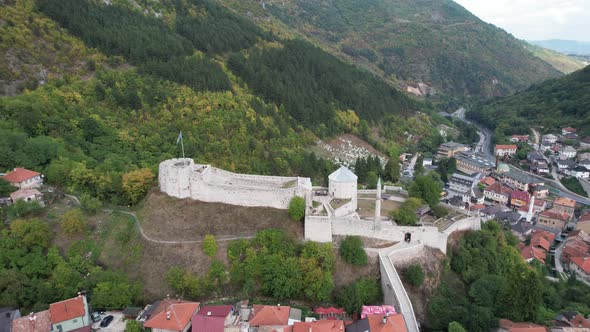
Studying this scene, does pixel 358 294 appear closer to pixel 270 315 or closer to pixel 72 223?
pixel 270 315

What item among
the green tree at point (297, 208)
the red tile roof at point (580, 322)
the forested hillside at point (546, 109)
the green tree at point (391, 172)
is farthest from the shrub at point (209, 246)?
the forested hillside at point (546, 109)

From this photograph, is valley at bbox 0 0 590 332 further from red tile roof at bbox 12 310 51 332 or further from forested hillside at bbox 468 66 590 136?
forested hillside at bbox 468 66 590 136

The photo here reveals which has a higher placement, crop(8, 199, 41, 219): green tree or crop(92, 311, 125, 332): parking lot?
crop(8, 199, 41, 219): green tree

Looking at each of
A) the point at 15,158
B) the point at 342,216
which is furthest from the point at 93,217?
the point at 342,216

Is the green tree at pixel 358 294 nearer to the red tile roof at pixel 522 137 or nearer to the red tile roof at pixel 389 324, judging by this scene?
the red tile roof at pixel 389 324

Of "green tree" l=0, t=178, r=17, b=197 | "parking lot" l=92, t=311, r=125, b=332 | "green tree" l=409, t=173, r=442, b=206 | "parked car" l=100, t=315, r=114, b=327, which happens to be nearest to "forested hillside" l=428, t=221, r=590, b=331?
"green tree" l=409, t=173, r=442, b=206

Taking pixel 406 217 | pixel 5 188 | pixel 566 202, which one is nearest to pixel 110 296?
pixel 5 188
